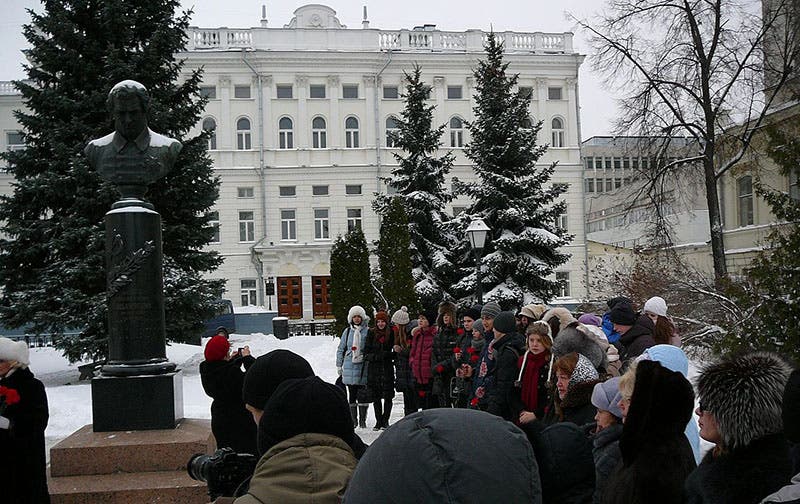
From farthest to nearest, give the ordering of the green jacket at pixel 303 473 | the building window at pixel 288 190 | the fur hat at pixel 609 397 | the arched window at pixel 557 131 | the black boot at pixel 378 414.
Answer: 1. the arched window at pixel 557 131
2. the building window at pixel 288 190
3. the black boot at pixel 378 414
4. the fur hat at pixel 609 397
5. the green jacket at pixel 303 473

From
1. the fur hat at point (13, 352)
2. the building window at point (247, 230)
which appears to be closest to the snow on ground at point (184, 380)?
the fur hat at point (13, 352)

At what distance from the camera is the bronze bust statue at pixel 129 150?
7.86m

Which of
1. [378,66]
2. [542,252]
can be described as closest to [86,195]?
[542,252]

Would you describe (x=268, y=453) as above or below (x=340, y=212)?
below

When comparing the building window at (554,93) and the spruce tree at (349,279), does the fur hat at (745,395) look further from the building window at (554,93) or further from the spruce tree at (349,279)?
the building window at (554,93)

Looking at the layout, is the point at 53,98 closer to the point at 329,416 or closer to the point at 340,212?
the point at 329,416

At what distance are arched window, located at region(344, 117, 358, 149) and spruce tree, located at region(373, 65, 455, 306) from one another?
46.1 feet

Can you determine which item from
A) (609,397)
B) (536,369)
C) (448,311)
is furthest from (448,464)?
(448,311)

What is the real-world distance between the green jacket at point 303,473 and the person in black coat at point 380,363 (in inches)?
356

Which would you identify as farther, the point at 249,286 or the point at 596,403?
the point at 249,286

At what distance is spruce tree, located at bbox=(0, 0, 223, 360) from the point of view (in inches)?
666

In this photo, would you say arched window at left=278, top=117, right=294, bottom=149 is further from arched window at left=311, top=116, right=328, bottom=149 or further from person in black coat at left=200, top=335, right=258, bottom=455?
person in black coat at left=200, top=335, right=258, bottom=455

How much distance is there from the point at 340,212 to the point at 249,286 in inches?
275

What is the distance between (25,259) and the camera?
17.7m
